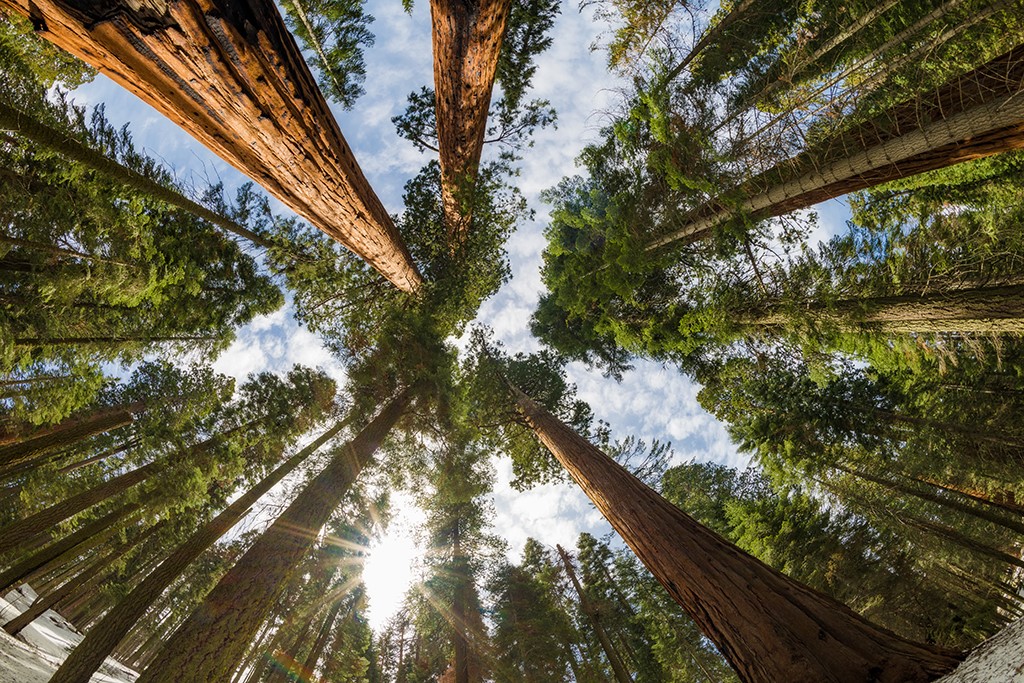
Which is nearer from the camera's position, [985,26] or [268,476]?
[985,26]

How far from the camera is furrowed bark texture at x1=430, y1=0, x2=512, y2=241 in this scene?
3.94 metres

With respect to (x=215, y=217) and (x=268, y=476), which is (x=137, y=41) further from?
(x=268, y=476)

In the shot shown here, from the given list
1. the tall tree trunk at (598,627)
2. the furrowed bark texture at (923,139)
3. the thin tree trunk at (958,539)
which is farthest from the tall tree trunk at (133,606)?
the thin tree trunk at (958,539)

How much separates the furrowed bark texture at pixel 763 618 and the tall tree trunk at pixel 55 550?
13.2 m

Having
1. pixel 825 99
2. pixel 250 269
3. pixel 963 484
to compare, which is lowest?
pixel 825 99

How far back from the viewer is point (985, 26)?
19.5 ft

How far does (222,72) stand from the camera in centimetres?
201

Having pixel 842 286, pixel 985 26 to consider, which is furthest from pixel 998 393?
pixel 985 26

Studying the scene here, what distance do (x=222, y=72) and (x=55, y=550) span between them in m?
13.1

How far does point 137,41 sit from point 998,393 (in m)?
14.7

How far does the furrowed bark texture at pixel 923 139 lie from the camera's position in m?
3.03

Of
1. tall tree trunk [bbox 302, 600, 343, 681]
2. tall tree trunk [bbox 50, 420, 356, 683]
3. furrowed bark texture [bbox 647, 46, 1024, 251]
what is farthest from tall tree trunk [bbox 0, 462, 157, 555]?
furrowed bark texture [bbox 647, 46, 1024, 251]

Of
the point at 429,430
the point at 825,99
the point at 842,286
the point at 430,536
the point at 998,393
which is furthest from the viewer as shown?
the point at 430,536

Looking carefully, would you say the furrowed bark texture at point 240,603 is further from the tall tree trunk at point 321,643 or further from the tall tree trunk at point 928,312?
the tall tree trunk at point 321,643
